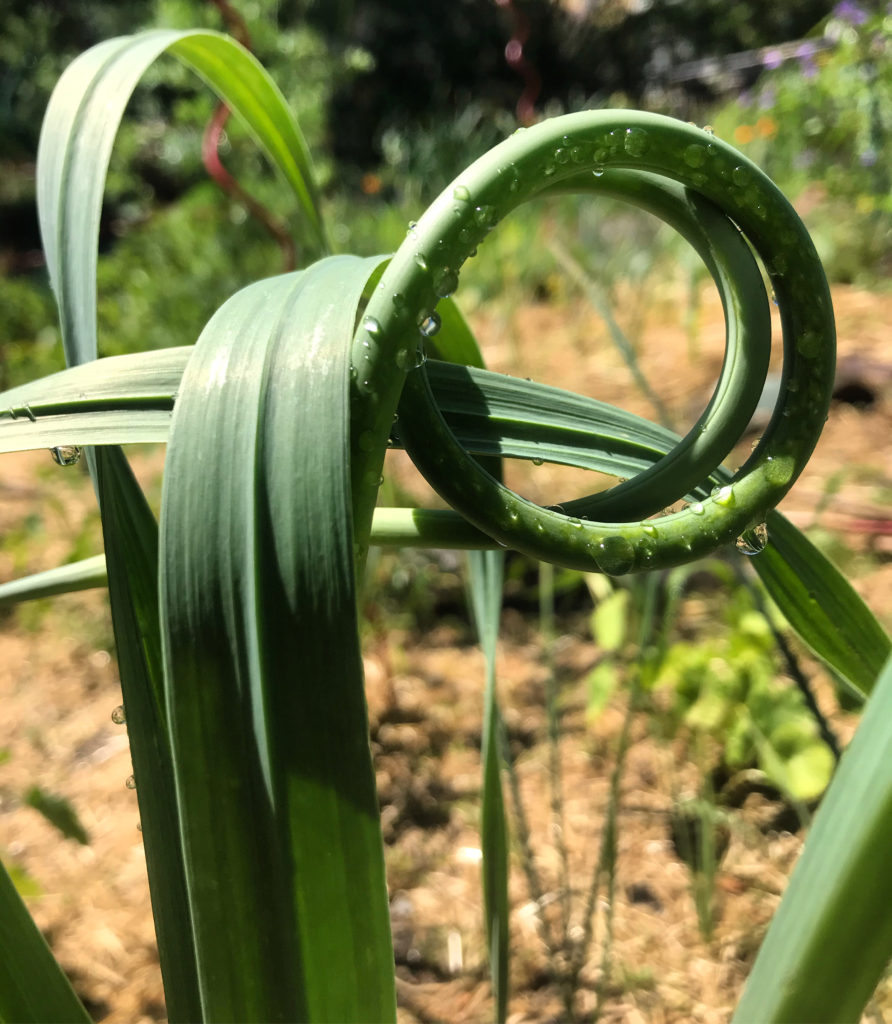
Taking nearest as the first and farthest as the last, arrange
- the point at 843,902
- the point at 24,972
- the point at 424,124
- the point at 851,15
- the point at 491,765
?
the point at 843,902 < the point at 24,972 < the point at 491,765 < the point at 851,15 < the point at 424,124

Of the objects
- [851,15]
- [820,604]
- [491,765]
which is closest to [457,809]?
[491,765]

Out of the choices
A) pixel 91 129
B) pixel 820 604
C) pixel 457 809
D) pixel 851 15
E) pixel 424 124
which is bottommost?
pixel 457 809

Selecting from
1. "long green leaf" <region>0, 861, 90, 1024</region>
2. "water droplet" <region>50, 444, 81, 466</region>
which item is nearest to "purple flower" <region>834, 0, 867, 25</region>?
"water droplet" <region>50, 444, 81, 466</region>

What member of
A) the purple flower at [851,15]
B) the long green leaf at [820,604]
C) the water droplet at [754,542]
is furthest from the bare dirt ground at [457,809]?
the purple flower at [851,15]

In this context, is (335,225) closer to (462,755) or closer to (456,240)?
(462,755)

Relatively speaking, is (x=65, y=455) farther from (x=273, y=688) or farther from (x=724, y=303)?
(x=724, y=303)

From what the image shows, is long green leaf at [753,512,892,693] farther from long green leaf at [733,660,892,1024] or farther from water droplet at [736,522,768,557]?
long green leaf at [733,660,892,1024]
